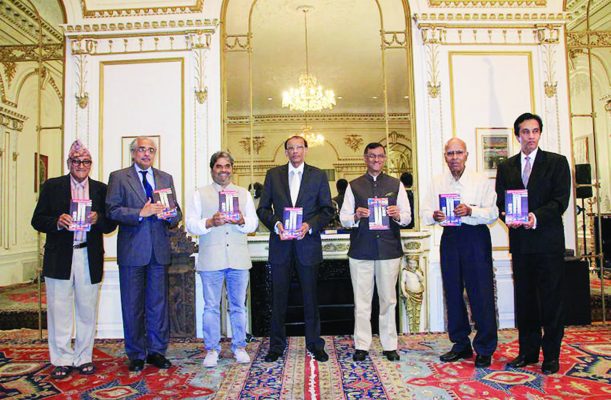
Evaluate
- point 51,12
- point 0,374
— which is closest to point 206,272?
point 0,374

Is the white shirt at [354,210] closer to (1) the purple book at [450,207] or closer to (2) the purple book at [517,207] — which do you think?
(1) the purple book at [450,207]

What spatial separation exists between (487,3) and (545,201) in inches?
109

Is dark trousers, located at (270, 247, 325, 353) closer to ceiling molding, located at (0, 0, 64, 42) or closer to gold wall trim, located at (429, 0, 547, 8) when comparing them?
gold wall trim, located at (429, 0, 547, 8)

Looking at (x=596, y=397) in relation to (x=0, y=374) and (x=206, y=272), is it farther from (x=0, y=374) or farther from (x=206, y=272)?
(x=0, y=374)

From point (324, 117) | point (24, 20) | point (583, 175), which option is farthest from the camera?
point (324, 117)

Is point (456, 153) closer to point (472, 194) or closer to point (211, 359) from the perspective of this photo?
point (472, 194)

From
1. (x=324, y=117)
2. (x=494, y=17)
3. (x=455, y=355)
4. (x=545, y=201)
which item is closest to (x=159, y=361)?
(x=455, y=355)

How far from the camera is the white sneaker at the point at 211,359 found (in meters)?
3.42

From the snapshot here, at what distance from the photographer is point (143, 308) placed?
3430 millimetres

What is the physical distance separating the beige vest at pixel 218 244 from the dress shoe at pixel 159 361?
2.31 ft

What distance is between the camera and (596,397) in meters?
2.68

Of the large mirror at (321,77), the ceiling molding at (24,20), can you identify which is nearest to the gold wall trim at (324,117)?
the large mirror at (321,77)

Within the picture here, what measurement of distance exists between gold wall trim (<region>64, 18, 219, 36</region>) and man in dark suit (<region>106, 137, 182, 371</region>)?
6.74 ft

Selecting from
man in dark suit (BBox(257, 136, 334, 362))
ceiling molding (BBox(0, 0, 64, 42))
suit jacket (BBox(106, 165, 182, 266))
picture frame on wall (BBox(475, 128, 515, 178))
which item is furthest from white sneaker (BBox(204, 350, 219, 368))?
ceiling molding (BBox(0, 0, 64, 42))
